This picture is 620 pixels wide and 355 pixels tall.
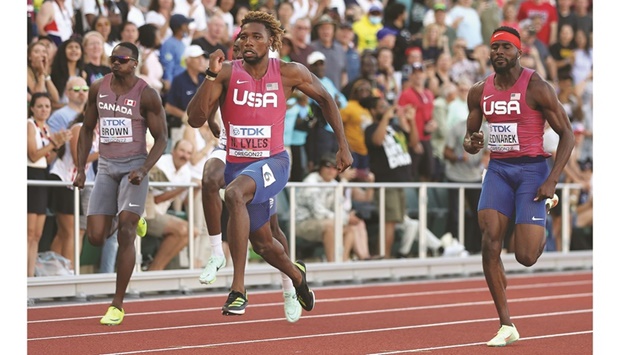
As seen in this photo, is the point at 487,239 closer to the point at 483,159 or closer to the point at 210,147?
the point at 210,147

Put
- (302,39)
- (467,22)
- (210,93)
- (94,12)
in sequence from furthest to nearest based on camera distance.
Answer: (467,22)
(302,39)
(94,12)
(210,93)

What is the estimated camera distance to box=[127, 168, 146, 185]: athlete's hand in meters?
9.95

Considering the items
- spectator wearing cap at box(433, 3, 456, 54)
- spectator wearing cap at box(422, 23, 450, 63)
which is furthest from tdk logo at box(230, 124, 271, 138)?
spectator wearing cap at box(433, 3, 456, 54)

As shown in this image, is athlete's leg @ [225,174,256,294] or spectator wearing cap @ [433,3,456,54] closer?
athlete's leg @ [225,174,256,294]

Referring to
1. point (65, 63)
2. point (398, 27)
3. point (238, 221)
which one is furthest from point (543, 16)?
point (238, 221)

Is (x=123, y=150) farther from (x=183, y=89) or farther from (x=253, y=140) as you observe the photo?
(x=183, y=89)

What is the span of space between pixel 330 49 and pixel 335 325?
22.8 feet

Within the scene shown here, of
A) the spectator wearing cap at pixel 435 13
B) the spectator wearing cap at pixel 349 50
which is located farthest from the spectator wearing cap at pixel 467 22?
the spectator wearing cap at pixel 349 50

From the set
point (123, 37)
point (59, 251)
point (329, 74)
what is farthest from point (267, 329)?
point (329, 74)

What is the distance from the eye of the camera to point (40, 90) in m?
12.8

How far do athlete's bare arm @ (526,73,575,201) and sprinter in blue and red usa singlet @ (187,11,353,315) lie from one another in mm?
1460

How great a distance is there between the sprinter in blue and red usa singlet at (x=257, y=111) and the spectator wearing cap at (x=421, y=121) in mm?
7665

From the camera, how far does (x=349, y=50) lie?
17.3 meters

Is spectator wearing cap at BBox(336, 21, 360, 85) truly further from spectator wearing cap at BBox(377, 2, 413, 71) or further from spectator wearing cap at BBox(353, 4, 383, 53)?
spectator wearing cap at BBox(377, 2, 413, 71)
